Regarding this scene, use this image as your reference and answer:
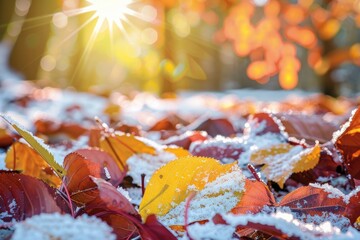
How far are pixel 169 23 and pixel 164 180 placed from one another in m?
8.57

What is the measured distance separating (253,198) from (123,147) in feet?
1.15

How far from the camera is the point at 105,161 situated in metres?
0.75

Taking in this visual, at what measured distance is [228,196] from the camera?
21.2 inches

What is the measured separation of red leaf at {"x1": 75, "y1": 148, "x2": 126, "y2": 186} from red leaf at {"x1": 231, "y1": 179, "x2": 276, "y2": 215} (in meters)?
0.23

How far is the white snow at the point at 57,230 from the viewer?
1.26ft

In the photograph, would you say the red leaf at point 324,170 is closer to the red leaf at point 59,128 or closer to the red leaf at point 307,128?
the red leaf at point 307,128

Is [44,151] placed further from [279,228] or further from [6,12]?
[6,12]

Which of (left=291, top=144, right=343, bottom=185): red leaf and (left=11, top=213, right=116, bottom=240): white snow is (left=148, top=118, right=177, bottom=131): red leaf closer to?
(left=291, top=144, right=343, bottom=185): red leaf

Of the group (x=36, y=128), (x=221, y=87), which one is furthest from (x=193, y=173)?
(x=221, y=87)

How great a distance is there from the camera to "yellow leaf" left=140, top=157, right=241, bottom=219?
543 millimetres

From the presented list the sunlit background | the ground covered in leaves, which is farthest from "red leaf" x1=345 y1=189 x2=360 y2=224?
the sunlit background

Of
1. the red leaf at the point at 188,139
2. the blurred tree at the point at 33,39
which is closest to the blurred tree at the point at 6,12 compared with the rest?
the blurred tree at the point at 33,39

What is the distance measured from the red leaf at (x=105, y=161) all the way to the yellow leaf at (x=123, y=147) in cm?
6

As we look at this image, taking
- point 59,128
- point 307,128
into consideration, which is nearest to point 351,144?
point 307,128
